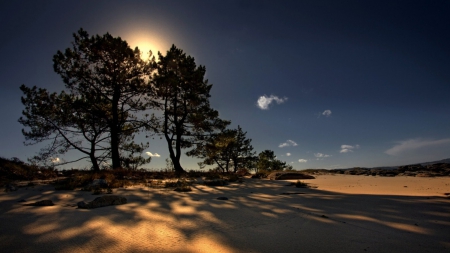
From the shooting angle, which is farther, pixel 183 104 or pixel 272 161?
pixel 272 161

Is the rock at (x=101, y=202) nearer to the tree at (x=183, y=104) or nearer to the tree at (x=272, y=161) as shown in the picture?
the tree at (x=183, y=104)

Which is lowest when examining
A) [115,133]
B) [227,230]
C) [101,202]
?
[227,230]

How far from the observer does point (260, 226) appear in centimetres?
233

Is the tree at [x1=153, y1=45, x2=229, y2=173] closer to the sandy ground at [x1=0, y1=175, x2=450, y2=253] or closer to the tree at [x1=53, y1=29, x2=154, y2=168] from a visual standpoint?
the tree at [x1=53, y1=29, x2=154, y2=168]

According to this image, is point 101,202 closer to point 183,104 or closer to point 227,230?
point 227,230

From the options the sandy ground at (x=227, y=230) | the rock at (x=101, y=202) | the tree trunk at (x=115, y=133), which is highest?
the tree trunk at (x=115, y=133)

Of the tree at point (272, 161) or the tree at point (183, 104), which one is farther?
the tree at point (272, 161)

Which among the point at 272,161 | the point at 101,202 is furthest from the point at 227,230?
the point at 272,161

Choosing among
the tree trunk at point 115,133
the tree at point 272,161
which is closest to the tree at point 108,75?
the tree trunk at point 115,133

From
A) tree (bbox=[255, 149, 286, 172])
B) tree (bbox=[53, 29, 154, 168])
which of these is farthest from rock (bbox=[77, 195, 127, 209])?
tree (bbox=[255, 149, 286, 172])

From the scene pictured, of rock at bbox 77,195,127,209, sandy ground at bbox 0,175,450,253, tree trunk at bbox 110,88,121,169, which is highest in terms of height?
tree trunk at bbox 110,88,121,169

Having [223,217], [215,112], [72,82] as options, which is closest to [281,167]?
[215,112]

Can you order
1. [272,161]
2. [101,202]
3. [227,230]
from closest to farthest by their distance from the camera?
[227,230] → [101,202] → [272,161]

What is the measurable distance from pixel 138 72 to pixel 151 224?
513 inches
